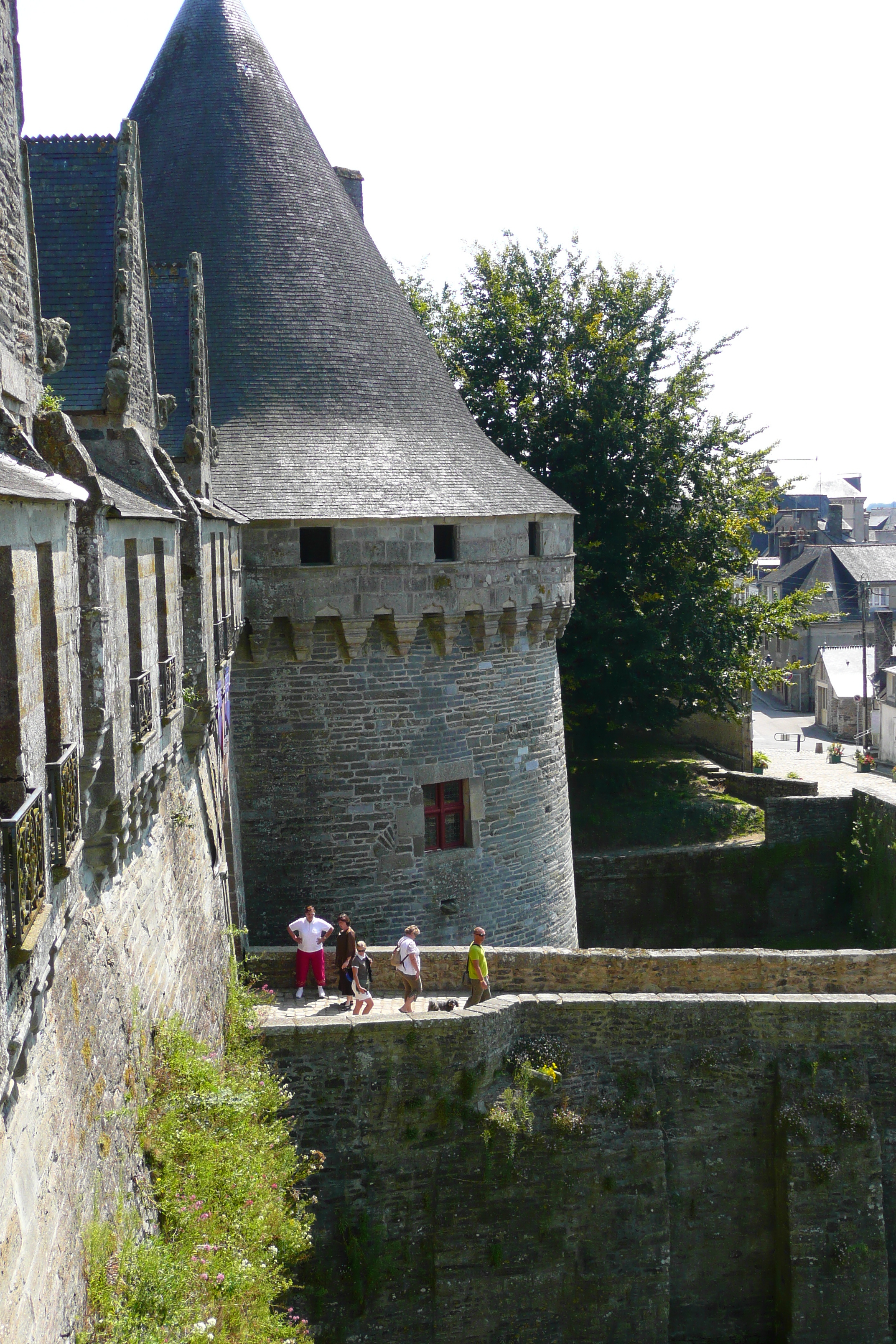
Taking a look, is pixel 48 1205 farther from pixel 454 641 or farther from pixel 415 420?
pixel 415 420

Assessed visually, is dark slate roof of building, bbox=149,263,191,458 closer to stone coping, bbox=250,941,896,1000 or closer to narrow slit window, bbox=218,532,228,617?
narrow slit window, bbox=218,532,228,617

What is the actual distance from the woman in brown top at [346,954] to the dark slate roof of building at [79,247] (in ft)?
20.2

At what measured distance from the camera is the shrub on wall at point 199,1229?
523cm

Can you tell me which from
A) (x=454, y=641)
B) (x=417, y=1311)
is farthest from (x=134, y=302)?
(x=417, y=1311)

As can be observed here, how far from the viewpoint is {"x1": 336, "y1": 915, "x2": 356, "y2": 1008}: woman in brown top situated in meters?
11.6

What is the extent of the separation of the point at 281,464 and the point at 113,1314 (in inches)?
376

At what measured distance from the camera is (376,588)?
516 inches

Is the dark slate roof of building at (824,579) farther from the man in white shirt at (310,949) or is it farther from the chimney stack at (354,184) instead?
the man in white shirt at (310,949)

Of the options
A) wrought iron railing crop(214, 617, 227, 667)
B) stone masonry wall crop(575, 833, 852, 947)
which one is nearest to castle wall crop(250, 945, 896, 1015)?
wrought iron railing crop(214, 617, 227, 667)

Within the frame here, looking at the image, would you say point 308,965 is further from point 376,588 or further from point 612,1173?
point 376,588

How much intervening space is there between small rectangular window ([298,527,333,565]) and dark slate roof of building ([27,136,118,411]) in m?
5.48

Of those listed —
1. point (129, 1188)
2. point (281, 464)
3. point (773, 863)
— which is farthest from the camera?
point (773, 863)

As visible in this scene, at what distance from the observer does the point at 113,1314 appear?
5.09m

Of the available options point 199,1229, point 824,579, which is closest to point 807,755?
point 824,579
